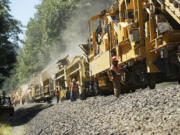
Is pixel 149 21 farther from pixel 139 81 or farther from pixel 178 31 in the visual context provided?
pixel 139 81

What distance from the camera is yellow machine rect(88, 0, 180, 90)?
7523 millimetres

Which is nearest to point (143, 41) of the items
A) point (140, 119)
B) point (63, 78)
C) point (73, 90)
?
point (140, 119)

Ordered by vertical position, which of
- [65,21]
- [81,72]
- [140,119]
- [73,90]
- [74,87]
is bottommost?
[140,119]

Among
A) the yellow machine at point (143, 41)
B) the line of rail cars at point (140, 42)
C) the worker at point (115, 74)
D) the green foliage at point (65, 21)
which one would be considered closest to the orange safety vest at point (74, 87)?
the line of rail cars at point (140, 42)

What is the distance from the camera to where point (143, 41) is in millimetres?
8766

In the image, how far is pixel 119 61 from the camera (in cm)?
1056

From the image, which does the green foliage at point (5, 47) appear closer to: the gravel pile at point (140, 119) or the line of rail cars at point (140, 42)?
the line of rail cars at point (140, 42)

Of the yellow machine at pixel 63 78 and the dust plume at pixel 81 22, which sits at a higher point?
the dust plume at pixel 81 22

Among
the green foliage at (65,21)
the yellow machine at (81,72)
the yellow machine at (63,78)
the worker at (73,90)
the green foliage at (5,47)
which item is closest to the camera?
the yellow machine at (81,72)

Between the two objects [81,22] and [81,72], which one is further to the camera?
[81,22]

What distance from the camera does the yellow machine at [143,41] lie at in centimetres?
752

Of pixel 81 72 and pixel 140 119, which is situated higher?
pixel 81 72

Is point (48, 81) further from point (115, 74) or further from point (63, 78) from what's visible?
point (115, 74)

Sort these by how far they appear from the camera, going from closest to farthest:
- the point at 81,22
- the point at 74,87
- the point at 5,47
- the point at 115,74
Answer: the point at 115,74, the point at 74,87, the point at 5,47, the point at 81,22
